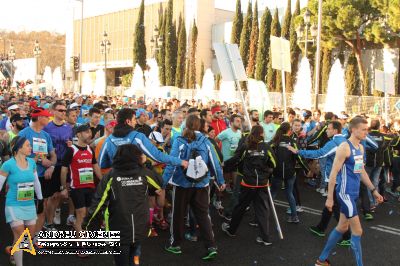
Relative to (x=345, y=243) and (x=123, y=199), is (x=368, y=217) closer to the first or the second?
(x=345, y=243)

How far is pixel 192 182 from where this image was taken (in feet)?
21.3

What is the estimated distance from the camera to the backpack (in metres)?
6.40

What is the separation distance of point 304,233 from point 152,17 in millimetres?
56364

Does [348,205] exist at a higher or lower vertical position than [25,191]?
lower

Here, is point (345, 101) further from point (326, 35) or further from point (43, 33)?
point (43, 33)

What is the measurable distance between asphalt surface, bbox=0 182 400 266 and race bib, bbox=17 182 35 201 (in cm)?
110

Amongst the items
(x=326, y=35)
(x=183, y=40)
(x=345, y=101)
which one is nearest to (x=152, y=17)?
(x=183, y=40)

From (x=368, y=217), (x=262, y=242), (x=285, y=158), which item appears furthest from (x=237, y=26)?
(x=262, y=242)

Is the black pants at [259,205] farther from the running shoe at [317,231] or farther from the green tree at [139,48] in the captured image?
the green tree at [139,48]

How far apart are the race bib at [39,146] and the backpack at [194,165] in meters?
2.11

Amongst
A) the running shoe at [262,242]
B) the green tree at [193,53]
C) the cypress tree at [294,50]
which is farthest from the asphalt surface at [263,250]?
the green tree at [193,53]

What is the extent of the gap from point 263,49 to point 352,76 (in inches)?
361

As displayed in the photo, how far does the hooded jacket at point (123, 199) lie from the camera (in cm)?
466

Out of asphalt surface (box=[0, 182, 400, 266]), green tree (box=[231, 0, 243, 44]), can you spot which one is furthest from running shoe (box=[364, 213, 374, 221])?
green tree (box=[231, 0, 243, 44])
